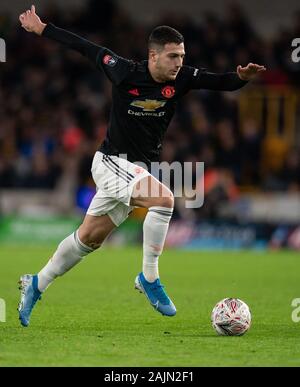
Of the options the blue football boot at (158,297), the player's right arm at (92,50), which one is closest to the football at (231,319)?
the blue football boot at (158,297)

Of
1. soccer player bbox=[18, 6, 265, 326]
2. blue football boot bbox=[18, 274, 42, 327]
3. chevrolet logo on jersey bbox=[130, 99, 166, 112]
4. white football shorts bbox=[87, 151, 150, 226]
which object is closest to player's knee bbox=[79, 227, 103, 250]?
soccer player bbox=[18, 6, 265, 326]

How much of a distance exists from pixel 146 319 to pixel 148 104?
1.84 meters

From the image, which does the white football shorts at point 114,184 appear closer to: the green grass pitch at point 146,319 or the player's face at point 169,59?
the player's face at point 169,59

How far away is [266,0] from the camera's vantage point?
23.3 metres

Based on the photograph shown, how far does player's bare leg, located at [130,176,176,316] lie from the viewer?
772cm

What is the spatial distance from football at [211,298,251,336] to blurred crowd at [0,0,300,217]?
1163cm

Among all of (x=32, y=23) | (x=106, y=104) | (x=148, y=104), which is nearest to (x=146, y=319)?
(x=148, y=104)

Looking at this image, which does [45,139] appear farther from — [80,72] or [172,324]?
[172,324]

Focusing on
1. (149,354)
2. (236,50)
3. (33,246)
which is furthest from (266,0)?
(149,354)

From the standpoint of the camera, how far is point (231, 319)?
7430 millimetres

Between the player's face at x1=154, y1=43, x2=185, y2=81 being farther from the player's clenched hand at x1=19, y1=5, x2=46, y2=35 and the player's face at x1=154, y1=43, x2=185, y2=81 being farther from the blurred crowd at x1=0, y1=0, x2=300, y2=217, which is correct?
the blurred crowd at x1=0, y1=0, x2=300, y2=217

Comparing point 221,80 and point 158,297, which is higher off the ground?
point 221,80

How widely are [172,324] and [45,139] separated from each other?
1374 cm

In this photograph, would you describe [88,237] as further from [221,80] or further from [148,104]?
[221,80]
